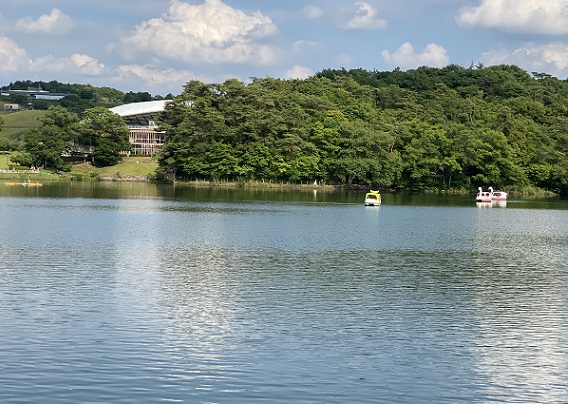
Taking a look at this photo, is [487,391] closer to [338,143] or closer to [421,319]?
[421,319]

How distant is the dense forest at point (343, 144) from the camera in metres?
94.7

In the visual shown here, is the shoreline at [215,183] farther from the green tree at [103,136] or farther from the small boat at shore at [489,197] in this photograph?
the small boat at shore at [489,197]

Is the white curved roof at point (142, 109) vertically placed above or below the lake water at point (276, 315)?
above

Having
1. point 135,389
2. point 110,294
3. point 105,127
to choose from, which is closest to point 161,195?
point 105,127

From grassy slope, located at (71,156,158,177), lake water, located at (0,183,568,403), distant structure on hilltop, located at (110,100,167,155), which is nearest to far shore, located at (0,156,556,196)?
grassy slope, located at (71,156,158,177)

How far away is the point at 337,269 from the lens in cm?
2978

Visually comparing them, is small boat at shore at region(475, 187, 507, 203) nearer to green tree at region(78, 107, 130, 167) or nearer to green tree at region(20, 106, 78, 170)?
green tree at region(78, 107, 130, 167)

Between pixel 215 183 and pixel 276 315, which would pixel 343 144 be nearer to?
pixel 215 183

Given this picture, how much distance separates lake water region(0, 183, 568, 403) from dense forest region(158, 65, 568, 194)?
5146 cm

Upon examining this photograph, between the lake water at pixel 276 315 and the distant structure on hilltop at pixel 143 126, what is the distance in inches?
3228

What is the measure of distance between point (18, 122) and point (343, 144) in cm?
8793

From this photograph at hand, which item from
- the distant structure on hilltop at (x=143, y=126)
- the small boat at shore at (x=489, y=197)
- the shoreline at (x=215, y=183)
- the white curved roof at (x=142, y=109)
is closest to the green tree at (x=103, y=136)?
the shoreline at (x=215, y=183)

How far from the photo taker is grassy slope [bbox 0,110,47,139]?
14869cm

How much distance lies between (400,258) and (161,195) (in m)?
43.5
